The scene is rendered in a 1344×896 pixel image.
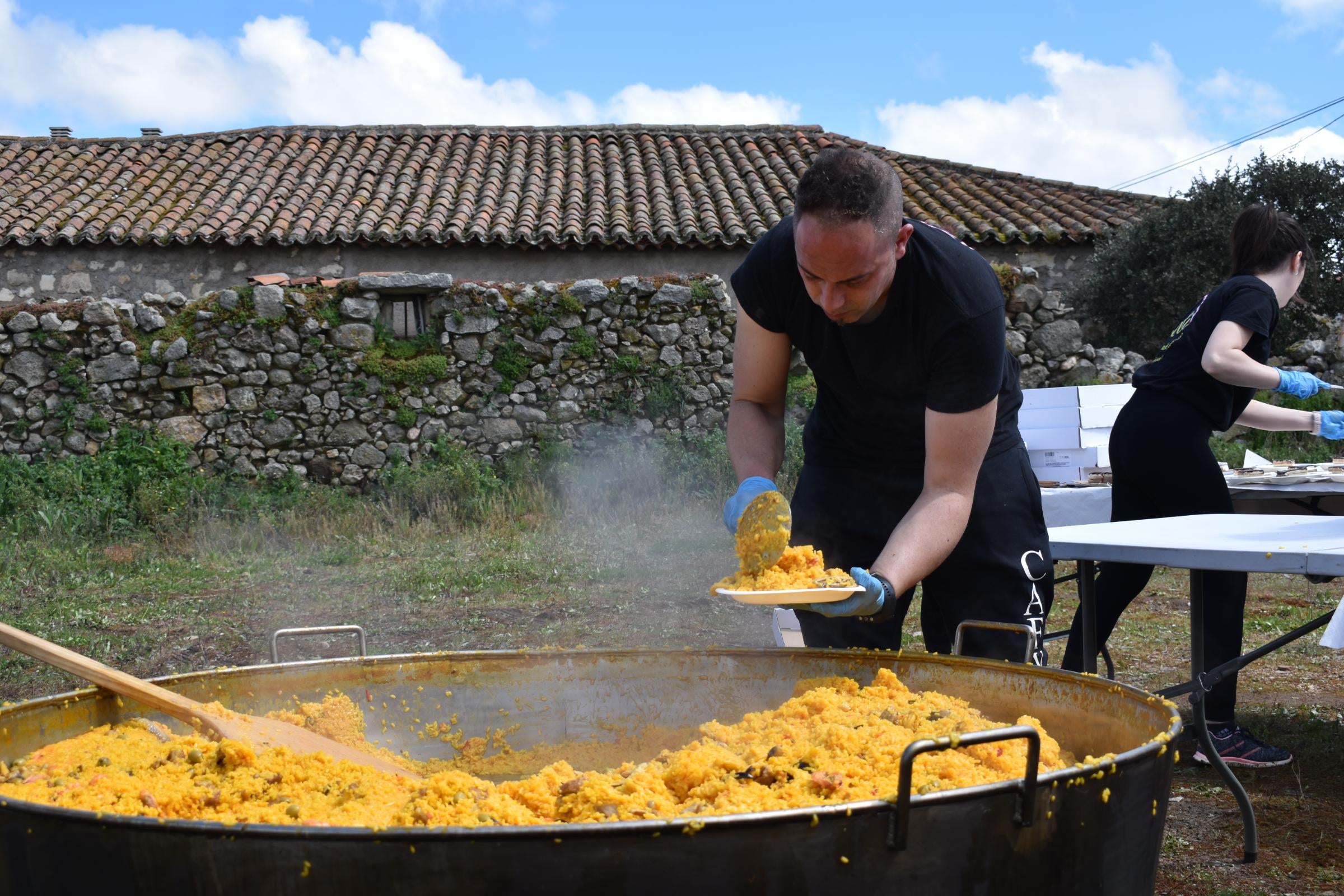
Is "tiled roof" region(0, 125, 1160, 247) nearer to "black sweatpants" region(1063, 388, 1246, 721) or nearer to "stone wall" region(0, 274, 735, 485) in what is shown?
"stone wall" region(0, 274, 735, 485)

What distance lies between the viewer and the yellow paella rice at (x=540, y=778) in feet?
4.53

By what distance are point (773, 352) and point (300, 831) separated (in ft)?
5.18

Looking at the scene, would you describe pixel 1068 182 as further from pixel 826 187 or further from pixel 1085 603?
pixel 826 187

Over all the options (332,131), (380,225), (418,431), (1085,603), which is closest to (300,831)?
(1085,603)

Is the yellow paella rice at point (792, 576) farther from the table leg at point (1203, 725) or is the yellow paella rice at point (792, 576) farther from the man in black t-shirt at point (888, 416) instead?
the table leg at point (1203, 725)

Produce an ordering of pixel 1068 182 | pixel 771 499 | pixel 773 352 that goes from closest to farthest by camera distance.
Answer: pixel 771 499, pixel 773 352, pixel 1068 182

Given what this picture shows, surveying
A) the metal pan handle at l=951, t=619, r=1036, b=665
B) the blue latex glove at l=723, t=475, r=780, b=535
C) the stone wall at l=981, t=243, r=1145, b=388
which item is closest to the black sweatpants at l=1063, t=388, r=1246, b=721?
the metal pan handle at l=951, t=619, r=1036, b=665

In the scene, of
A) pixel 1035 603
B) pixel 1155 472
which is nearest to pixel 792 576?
pixel 1035 603

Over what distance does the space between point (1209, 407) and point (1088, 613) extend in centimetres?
90

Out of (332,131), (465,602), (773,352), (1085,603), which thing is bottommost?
(465,602)

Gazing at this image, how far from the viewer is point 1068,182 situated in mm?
16312

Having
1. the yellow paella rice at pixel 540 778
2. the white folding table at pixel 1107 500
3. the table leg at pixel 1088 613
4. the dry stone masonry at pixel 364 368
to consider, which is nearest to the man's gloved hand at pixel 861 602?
the yellow paella rice at pixel 540 778

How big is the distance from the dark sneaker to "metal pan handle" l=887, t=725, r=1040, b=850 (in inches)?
99.9

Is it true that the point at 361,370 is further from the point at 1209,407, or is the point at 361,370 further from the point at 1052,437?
the point at 1209,407
